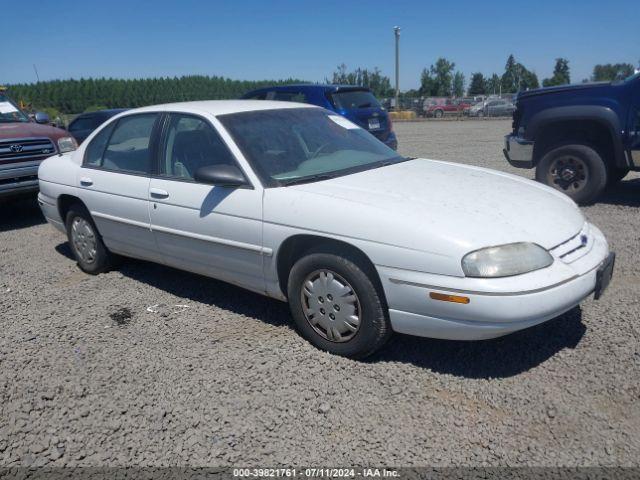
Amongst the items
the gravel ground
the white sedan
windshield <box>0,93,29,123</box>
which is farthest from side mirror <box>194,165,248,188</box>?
windshield <box>0,93,29,123</box>

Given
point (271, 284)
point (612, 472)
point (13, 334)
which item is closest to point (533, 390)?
point (612, 472)

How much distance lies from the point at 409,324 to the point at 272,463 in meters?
1.04

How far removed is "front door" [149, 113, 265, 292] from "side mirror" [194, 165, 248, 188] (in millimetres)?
82

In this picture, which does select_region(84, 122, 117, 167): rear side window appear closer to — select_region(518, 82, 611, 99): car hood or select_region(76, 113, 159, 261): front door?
select_region(76, 113, 159, 261): front door

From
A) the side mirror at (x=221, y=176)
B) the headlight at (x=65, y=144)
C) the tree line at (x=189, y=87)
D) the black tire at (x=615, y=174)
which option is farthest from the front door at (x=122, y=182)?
the tree line at (x=189, y=87)

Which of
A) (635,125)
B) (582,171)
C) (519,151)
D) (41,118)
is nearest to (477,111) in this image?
(519,151)

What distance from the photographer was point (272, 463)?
2500mm

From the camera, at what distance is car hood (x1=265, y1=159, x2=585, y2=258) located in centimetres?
288

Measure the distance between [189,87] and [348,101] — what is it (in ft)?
215

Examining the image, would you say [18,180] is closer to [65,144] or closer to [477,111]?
[65,144]

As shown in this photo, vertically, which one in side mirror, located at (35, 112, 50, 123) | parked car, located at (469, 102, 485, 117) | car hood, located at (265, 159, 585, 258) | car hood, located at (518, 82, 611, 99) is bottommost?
parked car, located at (469, 102, 485, 117)

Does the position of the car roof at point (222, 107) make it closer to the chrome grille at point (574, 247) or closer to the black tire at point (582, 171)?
the chrome grille at point (574, 247)

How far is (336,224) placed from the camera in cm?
314

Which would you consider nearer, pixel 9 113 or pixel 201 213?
pixel 201 213
